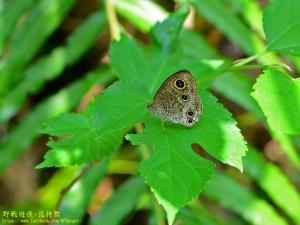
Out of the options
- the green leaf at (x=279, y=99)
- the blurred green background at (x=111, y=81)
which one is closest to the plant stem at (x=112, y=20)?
the blurred green background at (x=111, y=81)

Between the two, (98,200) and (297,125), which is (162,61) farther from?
(98,200)

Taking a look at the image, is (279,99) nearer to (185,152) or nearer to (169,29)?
(185,152)

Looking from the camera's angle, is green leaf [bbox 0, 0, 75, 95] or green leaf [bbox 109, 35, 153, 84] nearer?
green leaf [bbox 109, 35, 153, 84]

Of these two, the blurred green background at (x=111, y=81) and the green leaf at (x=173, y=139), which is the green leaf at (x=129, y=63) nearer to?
the green leaf at (x=173, y=139)

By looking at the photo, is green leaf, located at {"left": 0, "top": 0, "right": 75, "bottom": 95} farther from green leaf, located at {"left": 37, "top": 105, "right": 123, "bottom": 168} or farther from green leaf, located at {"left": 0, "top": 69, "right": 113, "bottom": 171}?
green leaf, located at {"left": 37, "top": 105, "right": 123, "bottom": 168}

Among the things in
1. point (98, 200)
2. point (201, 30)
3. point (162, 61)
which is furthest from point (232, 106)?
point (162, 61)

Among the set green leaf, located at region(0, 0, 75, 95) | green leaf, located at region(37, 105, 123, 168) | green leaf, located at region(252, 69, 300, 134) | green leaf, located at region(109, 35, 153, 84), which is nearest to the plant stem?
green leaf, located at region(0, 0, 75, 95)

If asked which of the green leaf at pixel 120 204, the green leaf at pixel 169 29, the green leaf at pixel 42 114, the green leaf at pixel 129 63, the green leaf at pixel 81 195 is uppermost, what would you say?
the green leaf at pixel 169 29
